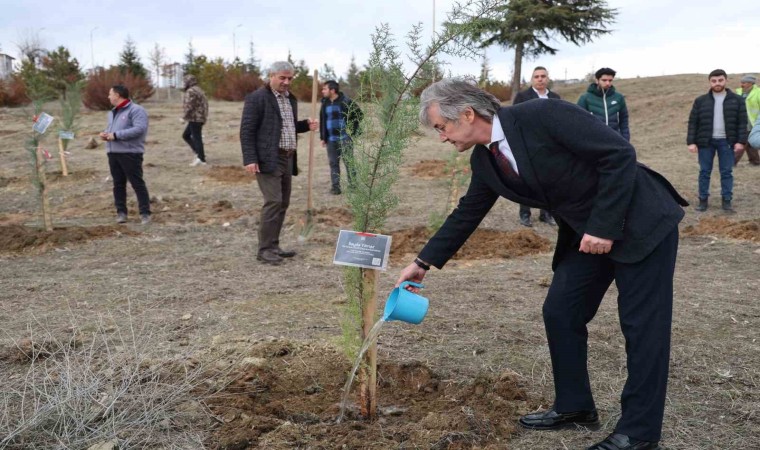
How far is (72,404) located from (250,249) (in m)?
4.46

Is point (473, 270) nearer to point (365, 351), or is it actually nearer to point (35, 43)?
point (365, 351)

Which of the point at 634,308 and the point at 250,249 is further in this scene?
the point at 250,249

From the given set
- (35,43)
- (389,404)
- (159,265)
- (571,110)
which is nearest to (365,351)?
(389,404)

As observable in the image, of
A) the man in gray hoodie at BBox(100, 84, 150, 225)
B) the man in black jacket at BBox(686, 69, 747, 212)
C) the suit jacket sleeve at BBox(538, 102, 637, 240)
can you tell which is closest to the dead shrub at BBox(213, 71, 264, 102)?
the man in gray hoodie at BBox(100, 84, 150, 225)

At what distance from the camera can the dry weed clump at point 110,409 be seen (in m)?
2.86

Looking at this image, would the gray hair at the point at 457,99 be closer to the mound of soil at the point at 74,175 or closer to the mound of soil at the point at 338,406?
the mound of soil at the point at 338,406

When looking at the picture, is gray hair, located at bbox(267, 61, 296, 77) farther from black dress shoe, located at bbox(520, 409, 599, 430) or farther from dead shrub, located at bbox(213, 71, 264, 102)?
dead shrub, located at bbox(213, 71, 264, 102)

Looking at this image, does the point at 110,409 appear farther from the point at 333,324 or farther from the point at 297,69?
the point at 297,69

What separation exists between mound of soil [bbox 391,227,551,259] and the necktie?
4.29 meters

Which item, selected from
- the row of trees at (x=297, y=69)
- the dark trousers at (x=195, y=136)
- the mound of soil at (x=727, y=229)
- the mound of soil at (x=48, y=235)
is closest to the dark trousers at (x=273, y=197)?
the mound of soil at (x=48, y=235)

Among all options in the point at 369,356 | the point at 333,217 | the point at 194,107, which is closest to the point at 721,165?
the point at 333,217

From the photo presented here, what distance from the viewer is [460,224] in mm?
3053

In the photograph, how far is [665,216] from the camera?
2.62 metres

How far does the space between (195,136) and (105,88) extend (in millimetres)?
14077
